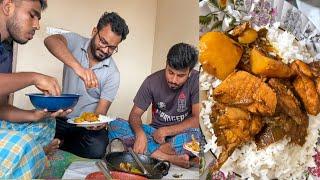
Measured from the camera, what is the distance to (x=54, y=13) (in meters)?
0.92

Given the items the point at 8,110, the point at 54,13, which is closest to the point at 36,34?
the point at 54,13

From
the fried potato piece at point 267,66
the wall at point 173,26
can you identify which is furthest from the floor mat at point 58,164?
the fried potato piece at point 267,66

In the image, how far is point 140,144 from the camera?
978mm

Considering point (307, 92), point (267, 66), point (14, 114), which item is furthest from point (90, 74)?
point (307, 92)

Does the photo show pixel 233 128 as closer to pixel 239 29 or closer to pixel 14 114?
pixel 239 29

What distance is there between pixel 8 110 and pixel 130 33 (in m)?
0.38

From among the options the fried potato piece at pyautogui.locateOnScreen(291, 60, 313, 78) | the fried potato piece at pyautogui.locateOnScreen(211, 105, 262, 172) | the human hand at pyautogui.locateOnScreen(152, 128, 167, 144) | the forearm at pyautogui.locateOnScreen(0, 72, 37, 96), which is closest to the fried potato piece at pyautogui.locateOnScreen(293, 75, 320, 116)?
the fried potato piece at pyautogui.locateOnScreen(291, 60, 313, 78)

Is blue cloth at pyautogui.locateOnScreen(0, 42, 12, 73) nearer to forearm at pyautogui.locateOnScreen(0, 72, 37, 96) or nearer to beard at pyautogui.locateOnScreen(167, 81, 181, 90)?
forearm at pyautogui.locateOnScreen(0, 72, 37, 96)

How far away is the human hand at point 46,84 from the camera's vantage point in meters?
0.90

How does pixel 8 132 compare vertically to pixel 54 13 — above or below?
below

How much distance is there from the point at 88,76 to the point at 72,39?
11cm

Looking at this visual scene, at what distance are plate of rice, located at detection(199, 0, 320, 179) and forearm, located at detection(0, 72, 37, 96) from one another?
45cm

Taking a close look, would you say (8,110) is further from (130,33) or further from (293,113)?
(293,113)

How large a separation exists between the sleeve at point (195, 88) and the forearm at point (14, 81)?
1.38ft
